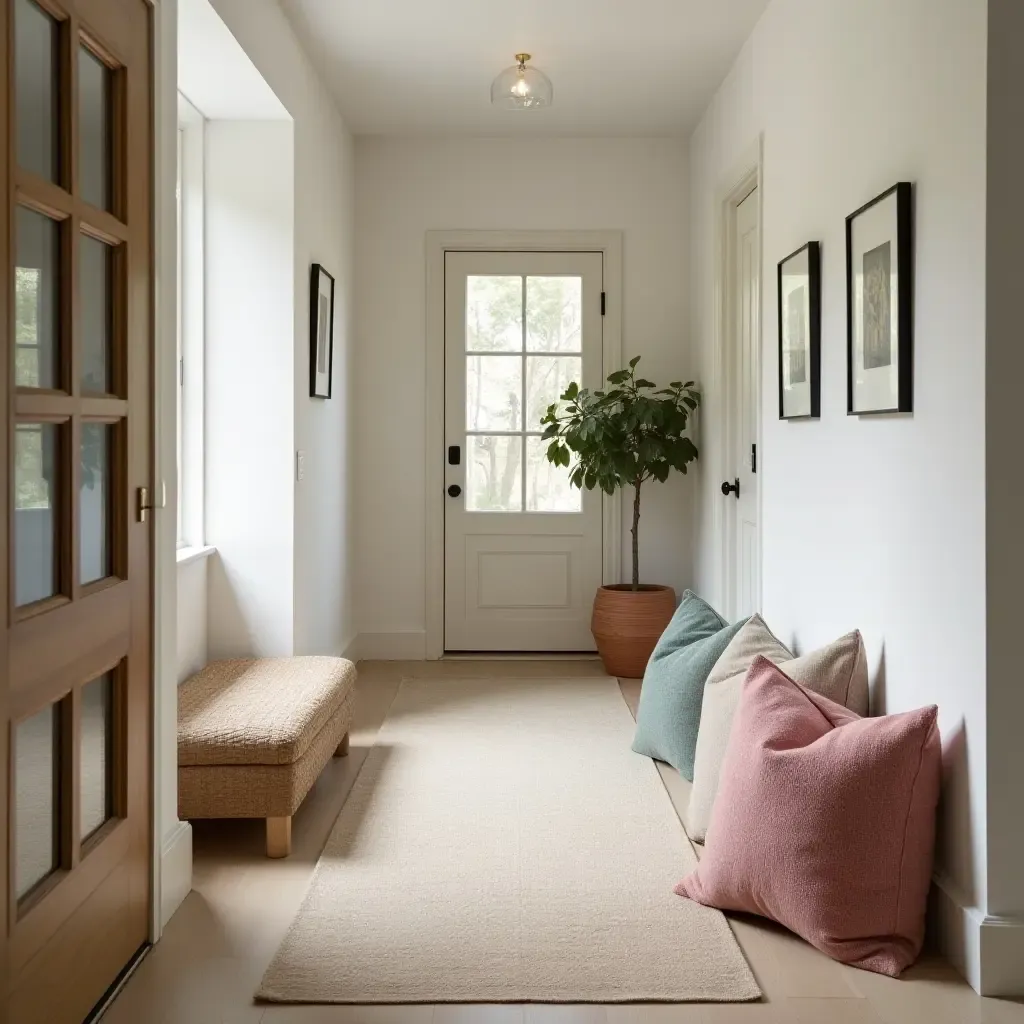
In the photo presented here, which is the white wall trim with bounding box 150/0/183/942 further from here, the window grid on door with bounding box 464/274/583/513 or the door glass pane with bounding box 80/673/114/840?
the window grid on door with bounding box 464/274/583/513

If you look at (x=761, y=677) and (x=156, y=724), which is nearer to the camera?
(x=156, y=724)

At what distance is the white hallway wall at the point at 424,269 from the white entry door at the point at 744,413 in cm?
83

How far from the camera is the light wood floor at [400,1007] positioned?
2.09 metres

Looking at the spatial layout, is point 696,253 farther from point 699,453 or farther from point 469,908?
point 469,908

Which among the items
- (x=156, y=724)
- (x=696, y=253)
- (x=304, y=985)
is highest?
(x=696, y=253)

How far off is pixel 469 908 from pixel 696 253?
3.66m

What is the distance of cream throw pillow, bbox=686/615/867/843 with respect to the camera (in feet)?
9.10

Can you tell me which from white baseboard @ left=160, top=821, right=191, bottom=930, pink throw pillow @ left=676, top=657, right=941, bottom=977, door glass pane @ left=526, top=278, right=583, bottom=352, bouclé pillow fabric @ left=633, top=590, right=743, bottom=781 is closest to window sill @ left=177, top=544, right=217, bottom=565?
white baseboard @ left=160, top=821, right=191, bottom=930

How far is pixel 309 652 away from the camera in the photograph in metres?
4.52

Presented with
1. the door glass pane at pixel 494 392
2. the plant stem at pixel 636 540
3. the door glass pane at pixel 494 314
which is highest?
the door glass pane at pixel 494 314

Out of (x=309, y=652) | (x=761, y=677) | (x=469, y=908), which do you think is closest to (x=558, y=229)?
(x=309, y=652)

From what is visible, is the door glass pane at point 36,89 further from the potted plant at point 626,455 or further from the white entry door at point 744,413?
the potted plant at point 626,455

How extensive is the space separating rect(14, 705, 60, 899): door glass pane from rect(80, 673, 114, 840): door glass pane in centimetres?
13

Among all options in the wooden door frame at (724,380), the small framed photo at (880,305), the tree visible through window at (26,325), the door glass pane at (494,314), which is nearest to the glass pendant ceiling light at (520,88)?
the wooden door frame at (724,380)
